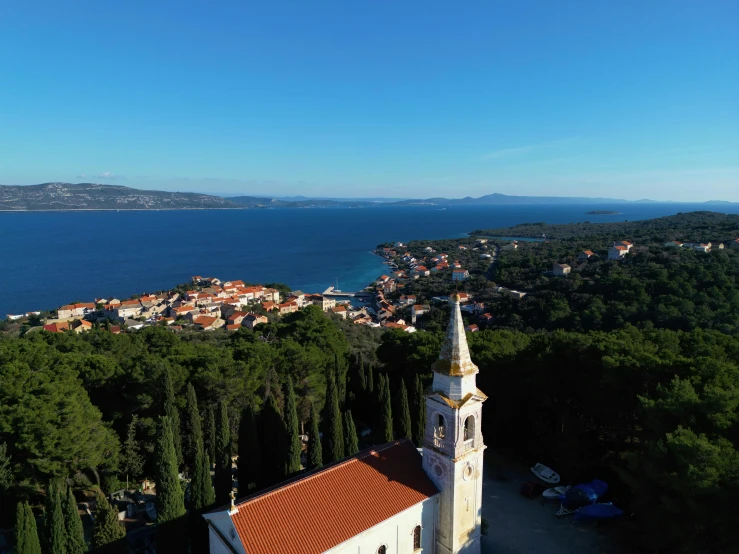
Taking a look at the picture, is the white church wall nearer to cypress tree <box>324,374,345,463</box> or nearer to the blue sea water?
cypress tree <box>324,374,345,463</box>

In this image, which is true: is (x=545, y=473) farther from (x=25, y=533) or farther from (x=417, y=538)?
(x=25, y=533)

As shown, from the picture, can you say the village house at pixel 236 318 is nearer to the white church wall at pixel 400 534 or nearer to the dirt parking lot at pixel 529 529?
the dirt parking lot at pixel 529 529

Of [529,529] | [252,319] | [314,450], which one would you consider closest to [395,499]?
[314,450]

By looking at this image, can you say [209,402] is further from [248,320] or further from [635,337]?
[248,320]

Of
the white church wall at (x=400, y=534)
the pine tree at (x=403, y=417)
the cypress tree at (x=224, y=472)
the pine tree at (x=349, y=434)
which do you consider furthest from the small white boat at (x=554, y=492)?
the cypress tree at (x=224, y=472)

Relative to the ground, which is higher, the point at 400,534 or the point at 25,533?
the point at 25,533

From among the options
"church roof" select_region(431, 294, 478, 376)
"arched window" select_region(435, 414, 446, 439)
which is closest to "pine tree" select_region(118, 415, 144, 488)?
"arched window" select_region(435, 414, 446, 439)
